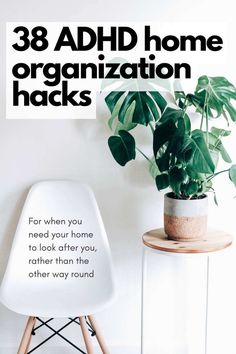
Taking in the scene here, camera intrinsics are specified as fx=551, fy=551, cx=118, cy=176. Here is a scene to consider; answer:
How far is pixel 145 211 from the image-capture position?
2361 mm

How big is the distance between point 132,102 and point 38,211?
0.60 meters

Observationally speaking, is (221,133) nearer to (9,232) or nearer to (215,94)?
(215,94)

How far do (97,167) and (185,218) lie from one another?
49 cm

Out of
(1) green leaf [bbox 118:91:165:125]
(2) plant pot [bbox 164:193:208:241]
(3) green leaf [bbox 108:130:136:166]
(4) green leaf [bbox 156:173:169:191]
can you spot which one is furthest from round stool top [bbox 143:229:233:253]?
(1) green leaf [bbox 118:91:165:125]

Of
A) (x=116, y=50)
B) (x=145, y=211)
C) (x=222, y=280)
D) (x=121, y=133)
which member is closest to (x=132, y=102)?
(x=121, y=133)

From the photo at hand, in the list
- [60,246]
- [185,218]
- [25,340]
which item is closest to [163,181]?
[185,218]

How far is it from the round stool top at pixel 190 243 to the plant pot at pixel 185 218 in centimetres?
3

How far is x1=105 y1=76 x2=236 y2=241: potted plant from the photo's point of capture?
6.30ft

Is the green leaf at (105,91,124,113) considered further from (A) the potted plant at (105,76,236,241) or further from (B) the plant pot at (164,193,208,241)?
(B) the plant pot at (164,193,208,241)

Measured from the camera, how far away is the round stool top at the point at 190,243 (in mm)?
1961

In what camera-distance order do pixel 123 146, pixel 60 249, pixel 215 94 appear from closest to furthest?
pixel 215 94
pixel 123 146
pixel 60 249

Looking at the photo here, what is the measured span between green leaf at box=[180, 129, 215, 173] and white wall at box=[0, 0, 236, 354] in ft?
1.48

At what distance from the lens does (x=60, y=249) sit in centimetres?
228

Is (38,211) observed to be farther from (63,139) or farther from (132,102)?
(132,102)
